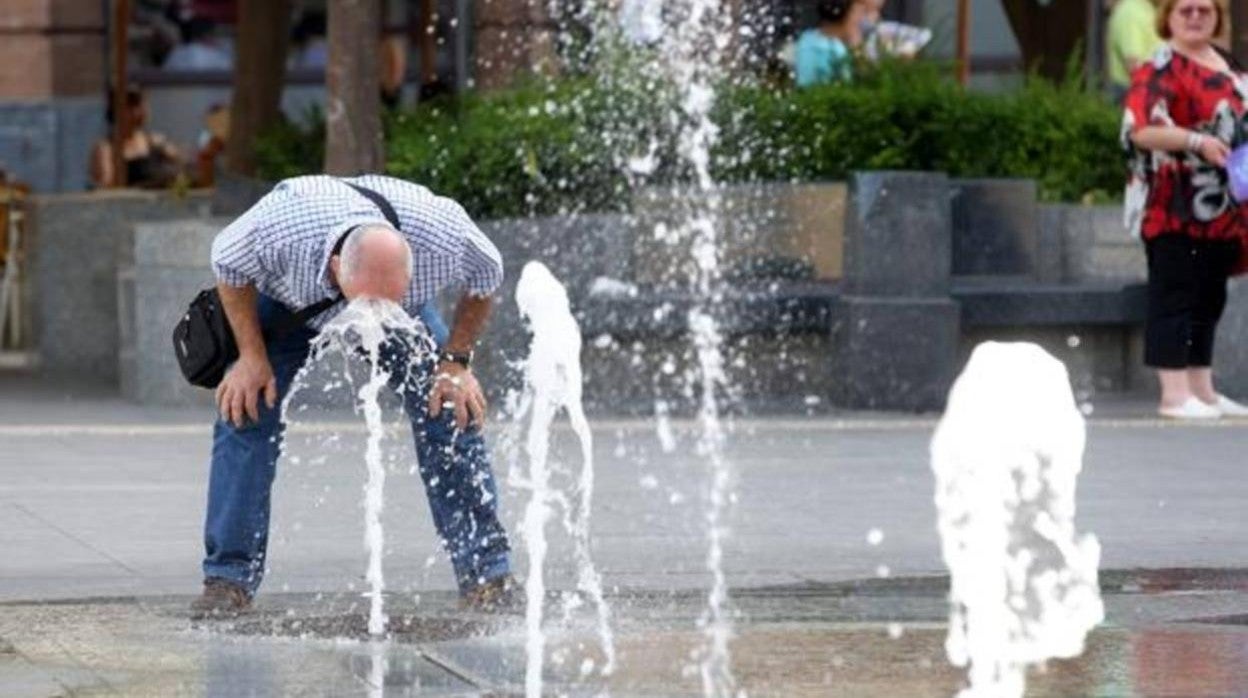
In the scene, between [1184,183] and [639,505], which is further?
[1184,183]

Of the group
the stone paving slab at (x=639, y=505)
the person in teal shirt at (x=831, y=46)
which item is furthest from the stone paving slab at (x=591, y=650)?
the person in teal shirt at (x=831, y=46)

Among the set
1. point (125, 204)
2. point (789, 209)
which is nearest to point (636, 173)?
point (789, 209)

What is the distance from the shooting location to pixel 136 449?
12.6 m

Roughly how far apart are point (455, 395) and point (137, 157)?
14714 millimetres

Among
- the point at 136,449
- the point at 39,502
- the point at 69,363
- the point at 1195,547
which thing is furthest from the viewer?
the point at 69,363

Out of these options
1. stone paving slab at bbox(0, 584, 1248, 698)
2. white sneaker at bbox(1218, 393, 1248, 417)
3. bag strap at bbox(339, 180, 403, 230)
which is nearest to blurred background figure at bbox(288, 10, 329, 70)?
white sneaker at bbox(1218, 393, 1248, 417)

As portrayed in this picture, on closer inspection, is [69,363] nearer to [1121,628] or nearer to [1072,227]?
[1072,227]

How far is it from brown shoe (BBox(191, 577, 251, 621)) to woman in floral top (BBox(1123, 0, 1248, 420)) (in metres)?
5.70

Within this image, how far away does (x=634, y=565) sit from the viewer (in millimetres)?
9789

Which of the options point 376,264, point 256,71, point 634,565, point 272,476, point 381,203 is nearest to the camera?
point 376,264

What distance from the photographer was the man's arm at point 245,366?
8.43 meters

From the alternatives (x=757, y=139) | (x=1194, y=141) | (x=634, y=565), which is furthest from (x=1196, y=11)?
(x=634, y=565)

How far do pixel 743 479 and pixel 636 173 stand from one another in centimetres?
270

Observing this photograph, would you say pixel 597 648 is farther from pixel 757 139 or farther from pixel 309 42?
pixel 309 42
